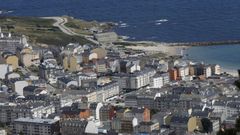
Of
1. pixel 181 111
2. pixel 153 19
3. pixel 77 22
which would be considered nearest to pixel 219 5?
pixel 153 19

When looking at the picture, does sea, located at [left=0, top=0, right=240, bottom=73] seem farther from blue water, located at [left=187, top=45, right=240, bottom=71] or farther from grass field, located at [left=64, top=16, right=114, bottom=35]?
grass field, located at [left=64, top=16, right=114, bottom=35]

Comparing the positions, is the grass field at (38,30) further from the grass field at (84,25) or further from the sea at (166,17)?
the sea at (166,17)

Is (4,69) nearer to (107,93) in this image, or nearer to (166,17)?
(107,93)

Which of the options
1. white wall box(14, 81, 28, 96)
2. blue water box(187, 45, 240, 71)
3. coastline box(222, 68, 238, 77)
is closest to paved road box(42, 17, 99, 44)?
blue water box(187, 45, 240, 71)

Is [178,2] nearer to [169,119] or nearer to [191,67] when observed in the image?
[191,67]

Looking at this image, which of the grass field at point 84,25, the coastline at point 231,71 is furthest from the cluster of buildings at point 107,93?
the grass field at point 84,25

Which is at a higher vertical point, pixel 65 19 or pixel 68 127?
pixel 65 19
